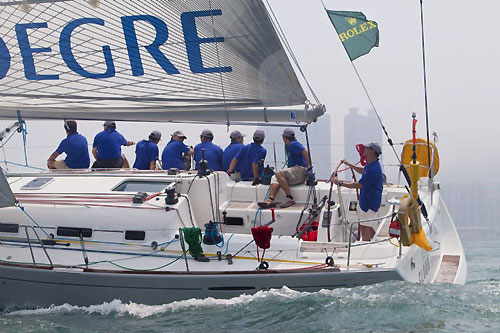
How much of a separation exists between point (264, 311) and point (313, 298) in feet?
1.56

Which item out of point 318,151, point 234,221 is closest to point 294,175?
point 234,221

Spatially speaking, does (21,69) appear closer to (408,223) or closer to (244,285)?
(244,285)

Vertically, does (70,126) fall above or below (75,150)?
above

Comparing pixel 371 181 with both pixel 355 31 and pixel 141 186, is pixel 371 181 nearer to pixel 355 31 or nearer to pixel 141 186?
pixel 355 31

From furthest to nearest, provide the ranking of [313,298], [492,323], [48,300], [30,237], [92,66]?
[92,66] → [30,237] → [48,300] → [313,298] → [492,323]

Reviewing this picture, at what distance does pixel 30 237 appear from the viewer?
711 cm

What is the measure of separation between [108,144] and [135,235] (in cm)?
320

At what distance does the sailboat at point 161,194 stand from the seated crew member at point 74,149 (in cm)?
89

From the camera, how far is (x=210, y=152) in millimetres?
9867

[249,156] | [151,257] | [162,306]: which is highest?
[249,156]

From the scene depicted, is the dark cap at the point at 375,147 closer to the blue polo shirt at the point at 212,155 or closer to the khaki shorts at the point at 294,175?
the khaki shorts at the point at 294,175

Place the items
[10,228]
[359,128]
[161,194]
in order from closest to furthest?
1. [10,228]
2. [161,194]
3. [359,128]

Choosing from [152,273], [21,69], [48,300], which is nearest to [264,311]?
[152,273]

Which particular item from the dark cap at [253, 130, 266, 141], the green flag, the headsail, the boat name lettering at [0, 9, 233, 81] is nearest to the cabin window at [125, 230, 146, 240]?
the headsail
